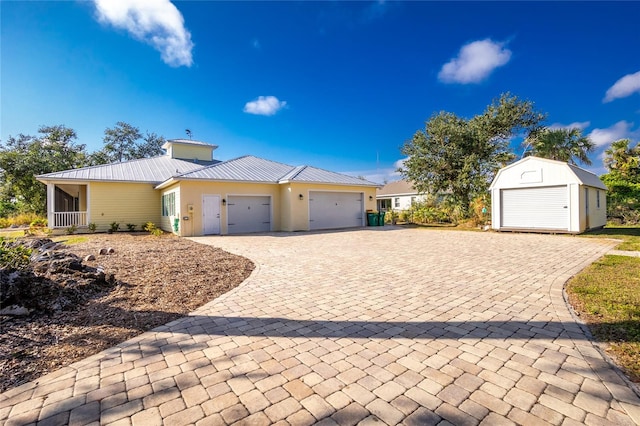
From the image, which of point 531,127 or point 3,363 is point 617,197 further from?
point 3,363

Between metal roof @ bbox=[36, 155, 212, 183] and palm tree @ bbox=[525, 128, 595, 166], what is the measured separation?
77.7 feet

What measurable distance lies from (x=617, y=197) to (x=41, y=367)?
1081 inches

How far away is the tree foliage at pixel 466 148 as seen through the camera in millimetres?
19438

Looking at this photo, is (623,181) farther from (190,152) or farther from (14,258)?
(190,152)

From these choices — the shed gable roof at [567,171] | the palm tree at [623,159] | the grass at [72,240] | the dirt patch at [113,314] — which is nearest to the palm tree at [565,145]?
the palm tree at [623,159]

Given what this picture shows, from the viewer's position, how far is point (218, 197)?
14.1m

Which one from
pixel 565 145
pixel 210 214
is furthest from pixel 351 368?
pixel 565 145

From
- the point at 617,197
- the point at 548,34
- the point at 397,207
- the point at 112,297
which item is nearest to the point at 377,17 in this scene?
the point at 548,34

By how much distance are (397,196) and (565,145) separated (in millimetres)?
16823

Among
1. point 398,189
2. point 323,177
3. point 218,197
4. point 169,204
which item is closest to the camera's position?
point 218,197

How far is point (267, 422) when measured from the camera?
6.10 feet

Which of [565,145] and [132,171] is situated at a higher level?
[565,145]

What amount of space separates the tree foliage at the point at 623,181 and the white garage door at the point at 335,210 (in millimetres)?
16640

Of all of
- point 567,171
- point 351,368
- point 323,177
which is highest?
point 323,177
